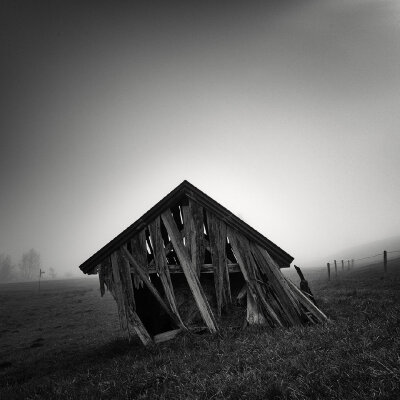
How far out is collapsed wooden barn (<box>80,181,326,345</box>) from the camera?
827cm

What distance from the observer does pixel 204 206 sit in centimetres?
920

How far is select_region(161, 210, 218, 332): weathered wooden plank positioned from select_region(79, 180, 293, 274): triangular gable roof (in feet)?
1.60

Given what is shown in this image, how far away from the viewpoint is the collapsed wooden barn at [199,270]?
8273mm

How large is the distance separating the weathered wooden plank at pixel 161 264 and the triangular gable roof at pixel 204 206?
0.39 meters

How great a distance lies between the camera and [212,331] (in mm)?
7895

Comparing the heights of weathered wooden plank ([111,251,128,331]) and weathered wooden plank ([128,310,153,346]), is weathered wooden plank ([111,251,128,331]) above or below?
above

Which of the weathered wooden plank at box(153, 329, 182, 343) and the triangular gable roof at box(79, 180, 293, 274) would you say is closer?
the weathered wooden plank at box(153, 329, 182, 343)

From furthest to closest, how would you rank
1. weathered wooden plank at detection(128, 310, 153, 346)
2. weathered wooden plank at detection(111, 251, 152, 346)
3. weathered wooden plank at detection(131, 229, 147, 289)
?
weathered wooden plank at detection(131, 229, 147, 289), weathered wooden plank at detection(111, 251, 152, 346), weathered wooden plank at detection(128, 310, 153, 346)

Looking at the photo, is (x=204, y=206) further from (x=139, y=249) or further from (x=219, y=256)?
(x=139, y=249)

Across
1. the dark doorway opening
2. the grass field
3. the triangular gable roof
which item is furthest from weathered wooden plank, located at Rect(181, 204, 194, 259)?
the dark doorway opening

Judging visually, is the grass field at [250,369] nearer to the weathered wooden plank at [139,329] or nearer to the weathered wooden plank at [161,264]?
the weathered wooden plank at [139,329]

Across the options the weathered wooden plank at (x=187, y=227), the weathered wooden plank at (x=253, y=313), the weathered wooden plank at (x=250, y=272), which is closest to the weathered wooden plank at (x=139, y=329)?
the weathered wooden plank at (x=187, y=227)

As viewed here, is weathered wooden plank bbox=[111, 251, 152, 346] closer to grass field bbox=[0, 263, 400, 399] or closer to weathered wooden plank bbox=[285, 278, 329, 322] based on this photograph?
grass field bbox=[0, 263, 400, 399]

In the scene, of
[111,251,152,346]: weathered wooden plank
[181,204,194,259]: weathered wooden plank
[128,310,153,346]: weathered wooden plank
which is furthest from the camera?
[181,204,194,259]: weathered wooden plank
